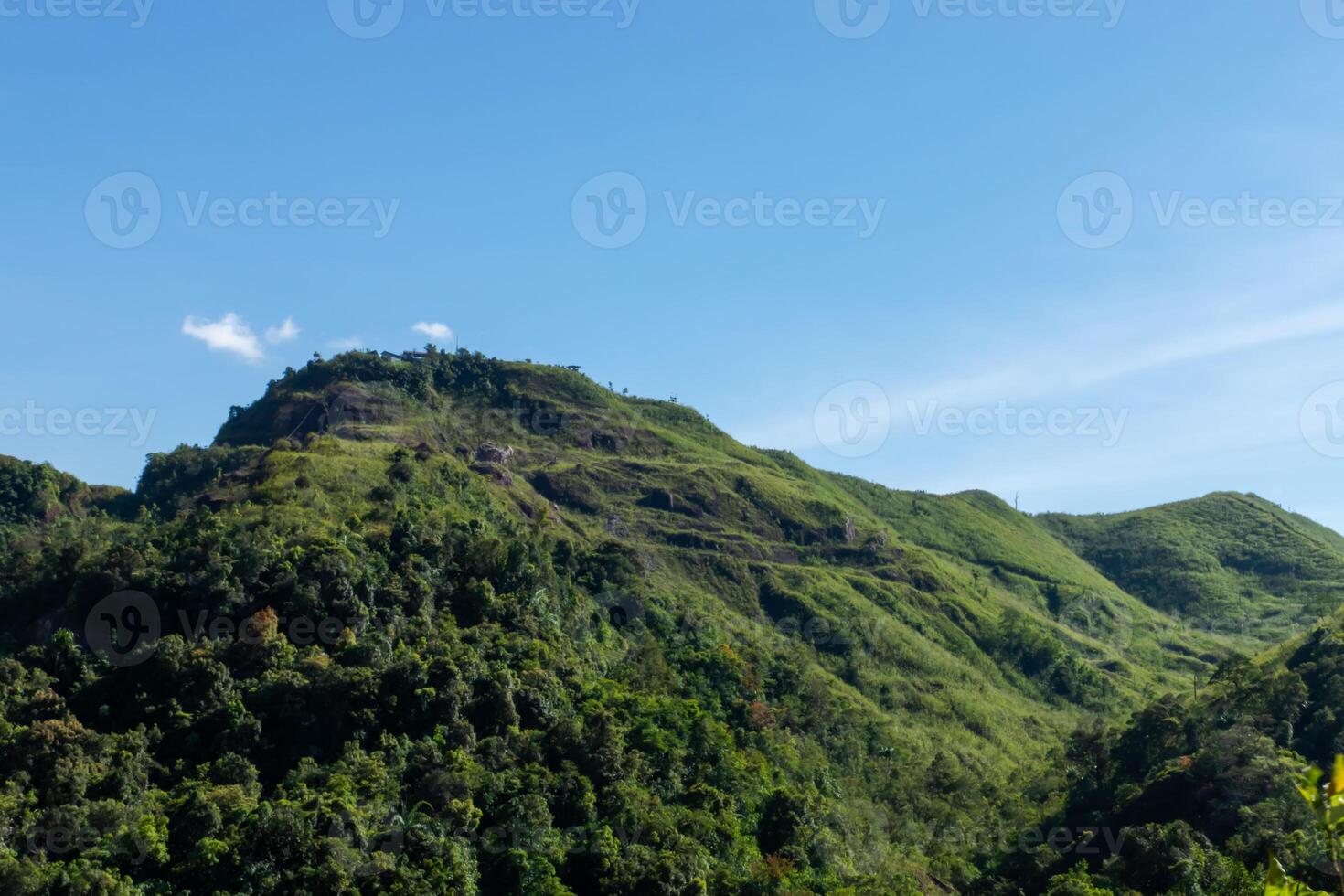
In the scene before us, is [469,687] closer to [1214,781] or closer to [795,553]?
[1214,781]

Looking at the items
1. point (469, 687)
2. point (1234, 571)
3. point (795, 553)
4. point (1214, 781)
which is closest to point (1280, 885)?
point (469, 687)

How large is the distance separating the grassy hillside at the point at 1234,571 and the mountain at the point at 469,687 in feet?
132

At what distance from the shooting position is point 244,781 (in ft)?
163

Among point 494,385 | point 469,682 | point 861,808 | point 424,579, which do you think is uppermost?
point 494,385

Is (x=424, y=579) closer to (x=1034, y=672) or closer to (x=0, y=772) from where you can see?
(x=0, y=772)

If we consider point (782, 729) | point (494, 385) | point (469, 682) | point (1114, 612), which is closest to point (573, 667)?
point (469, 682)

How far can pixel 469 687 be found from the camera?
193 feet

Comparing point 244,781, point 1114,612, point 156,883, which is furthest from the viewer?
point 1114,612

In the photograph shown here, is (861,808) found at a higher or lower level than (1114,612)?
lower

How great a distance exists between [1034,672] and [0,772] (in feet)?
321

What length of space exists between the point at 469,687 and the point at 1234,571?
15334 cm

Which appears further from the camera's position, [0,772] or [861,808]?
[861,808]

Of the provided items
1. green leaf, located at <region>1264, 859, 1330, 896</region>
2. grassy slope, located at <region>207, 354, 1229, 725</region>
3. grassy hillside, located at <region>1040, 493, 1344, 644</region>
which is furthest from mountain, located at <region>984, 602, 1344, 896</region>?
grassy hillside, located at <region>1040, 493, 1344, 644</region>

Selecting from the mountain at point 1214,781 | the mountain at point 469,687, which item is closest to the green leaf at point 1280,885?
the mountain at point 469,687
